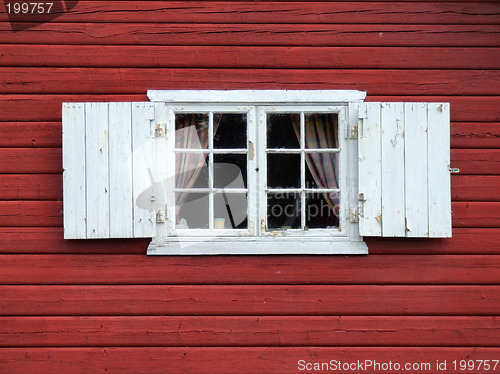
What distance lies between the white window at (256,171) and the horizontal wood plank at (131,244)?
9cm

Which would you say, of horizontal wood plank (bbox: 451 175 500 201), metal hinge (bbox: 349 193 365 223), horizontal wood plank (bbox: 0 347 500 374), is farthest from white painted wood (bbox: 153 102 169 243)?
horizontal wood plank (bbox: 451 175 500 201)

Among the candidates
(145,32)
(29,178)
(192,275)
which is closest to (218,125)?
(145,32)

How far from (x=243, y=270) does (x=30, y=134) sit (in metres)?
1.54

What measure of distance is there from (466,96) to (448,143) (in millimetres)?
347

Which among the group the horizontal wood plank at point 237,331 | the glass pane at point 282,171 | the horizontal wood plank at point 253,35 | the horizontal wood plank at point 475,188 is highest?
the horizontal wood plank at point 253,35

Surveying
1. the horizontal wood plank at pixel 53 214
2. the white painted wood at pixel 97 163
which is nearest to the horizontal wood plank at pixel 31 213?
the horizontal wood plank at pixel 53 214

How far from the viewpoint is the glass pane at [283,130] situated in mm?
3365

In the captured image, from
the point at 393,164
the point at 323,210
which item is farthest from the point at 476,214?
the point at 323,210

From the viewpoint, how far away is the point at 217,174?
3.35 meters

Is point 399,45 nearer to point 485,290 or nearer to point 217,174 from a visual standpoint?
point 217,174

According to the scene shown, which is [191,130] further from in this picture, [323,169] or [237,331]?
[237,331]

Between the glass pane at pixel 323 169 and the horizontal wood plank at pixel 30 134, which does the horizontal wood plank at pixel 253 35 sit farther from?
the glass pane at pixel 323 169

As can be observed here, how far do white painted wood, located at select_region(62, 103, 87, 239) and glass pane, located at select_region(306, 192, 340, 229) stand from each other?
4.45ft

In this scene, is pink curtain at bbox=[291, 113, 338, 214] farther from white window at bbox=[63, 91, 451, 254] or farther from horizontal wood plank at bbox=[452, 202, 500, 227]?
horizontal wood plank at bbox=[452, 202, 500, 227]
